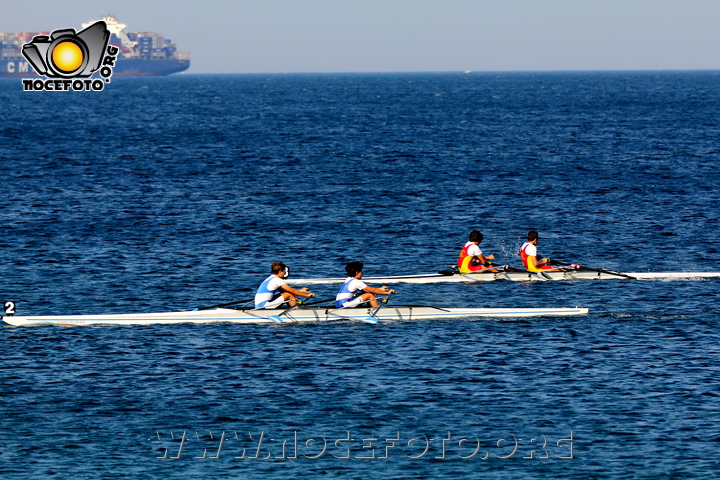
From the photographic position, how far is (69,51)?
3100 inches

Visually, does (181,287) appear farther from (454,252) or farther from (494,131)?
(494,131)

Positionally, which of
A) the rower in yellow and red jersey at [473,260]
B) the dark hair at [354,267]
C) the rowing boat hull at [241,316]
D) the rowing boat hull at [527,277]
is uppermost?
the dark hair at [354,267]

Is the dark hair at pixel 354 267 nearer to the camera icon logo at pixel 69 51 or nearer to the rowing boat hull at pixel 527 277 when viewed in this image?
the rowing boat hull at pixel 527 277

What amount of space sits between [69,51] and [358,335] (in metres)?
59.1

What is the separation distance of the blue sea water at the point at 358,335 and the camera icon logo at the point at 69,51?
8309mm

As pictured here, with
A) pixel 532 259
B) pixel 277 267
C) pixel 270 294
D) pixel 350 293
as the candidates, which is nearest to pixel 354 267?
pixel 350 293

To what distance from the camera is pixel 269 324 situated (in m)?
28.1

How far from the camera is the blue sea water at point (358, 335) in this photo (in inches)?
746

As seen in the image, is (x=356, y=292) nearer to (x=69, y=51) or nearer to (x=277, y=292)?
(x=277, y=292)

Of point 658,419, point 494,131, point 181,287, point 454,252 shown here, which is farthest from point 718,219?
point 494,131

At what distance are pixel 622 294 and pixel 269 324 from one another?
11.8 meters

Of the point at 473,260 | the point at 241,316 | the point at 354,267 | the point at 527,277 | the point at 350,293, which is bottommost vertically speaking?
the point at 527,277

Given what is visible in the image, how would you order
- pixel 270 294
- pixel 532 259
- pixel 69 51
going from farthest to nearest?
pixel 69 51
pixel 532 259
pixel 270 294

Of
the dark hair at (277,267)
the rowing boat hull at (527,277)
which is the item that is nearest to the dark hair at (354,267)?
the dark hair at (277,267)
